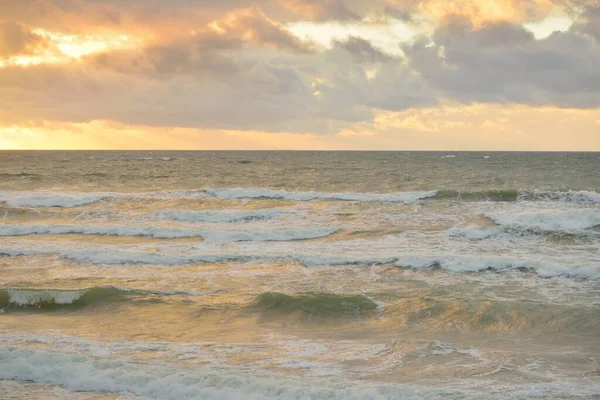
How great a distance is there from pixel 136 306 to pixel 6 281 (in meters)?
5.01

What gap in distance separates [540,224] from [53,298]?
18.8 metres

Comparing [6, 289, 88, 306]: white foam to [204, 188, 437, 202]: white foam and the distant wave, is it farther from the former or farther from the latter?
[204, 188, 437, 202]: white foam

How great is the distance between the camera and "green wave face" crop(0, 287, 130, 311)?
1559 centimetres

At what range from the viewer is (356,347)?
1189 cm

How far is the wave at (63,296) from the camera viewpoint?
51.3 ft

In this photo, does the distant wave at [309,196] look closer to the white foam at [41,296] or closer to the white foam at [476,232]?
the white foam at [476,232]

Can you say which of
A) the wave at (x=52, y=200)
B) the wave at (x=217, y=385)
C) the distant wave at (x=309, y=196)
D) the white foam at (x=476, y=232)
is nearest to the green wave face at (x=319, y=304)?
the wave at (x=217, y=385)

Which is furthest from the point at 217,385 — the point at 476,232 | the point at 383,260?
the point at 476,232

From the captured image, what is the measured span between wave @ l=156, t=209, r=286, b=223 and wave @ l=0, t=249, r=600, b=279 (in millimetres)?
8400

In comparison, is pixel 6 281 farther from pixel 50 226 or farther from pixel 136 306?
pixel 50 226

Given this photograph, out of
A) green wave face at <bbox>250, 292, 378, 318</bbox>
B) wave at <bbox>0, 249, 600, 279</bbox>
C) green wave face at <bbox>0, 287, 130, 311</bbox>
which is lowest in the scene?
green wave face at <bbox>0, 287, 130, 311</bbox>

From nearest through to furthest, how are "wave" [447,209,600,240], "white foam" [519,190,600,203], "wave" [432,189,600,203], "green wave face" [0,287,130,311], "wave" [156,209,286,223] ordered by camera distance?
"green wave face" [0,287,130,311], "wave" [447,209,600,240], "wave" [156,209,286,223], "white foam" [519,190,600,203], "wave" [432,189,600,203]

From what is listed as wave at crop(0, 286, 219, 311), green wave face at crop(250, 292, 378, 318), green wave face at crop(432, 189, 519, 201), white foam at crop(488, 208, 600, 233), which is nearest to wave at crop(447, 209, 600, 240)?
white foam at crop(488, 208, 600, 233)

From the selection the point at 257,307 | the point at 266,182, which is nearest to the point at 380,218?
the point at 257,307
